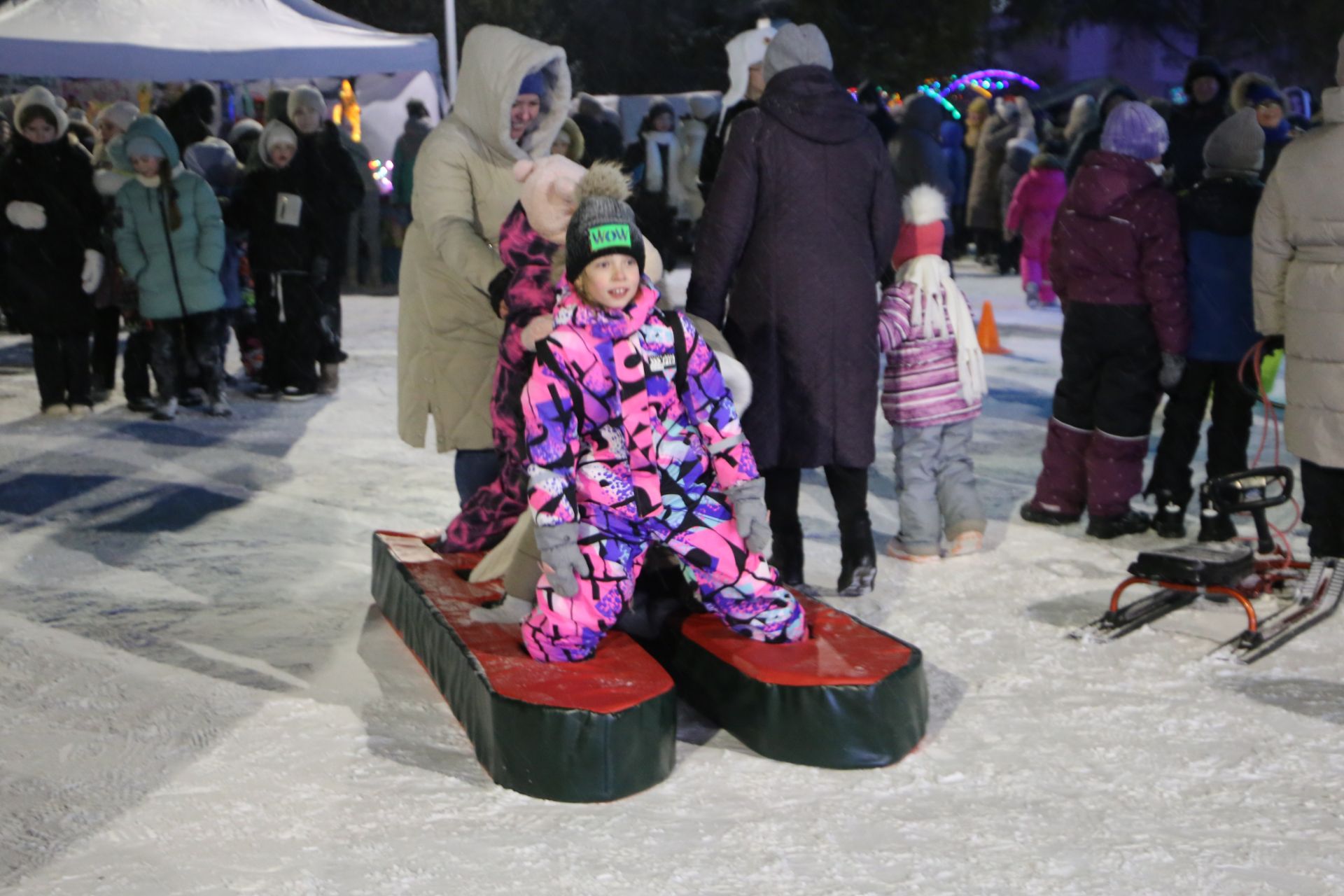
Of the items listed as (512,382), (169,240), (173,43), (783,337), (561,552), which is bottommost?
(561,552)

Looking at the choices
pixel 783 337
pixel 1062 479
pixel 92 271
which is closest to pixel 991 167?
pixel 92 271

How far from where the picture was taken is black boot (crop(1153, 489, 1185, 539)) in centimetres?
557

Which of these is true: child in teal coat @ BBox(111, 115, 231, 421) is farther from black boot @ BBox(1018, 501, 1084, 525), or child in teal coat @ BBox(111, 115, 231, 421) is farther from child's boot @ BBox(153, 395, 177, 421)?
black boot @ BBox(1018, 501, 1084, 525)

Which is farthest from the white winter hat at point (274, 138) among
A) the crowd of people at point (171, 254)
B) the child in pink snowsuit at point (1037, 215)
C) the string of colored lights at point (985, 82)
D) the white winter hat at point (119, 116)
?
the string of colored lights at point (985, 82)

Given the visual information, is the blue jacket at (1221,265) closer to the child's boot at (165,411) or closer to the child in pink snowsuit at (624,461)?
the child in pink snowsuit at (624,461)

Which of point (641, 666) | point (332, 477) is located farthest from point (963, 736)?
point (332, 477)

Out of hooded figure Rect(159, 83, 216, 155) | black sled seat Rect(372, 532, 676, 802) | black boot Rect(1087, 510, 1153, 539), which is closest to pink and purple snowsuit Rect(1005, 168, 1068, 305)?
black boot Rect(1087, 510, 1153, 539)

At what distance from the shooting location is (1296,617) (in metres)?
4.36

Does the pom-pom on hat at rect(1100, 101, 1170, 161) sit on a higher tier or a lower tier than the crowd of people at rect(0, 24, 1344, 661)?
higher

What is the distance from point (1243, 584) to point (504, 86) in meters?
2.73

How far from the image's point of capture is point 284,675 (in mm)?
4141

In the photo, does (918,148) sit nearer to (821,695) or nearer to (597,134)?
(597,134)

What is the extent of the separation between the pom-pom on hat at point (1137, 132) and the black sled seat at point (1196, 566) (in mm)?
1589

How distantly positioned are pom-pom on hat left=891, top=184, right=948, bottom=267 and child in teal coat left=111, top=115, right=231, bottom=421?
4.16 metres
